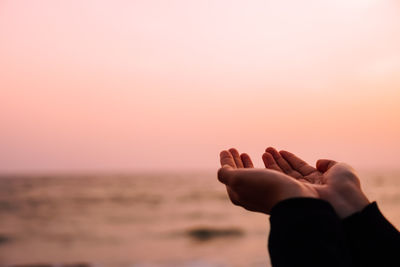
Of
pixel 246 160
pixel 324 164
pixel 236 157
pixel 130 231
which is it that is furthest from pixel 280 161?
pixel 130 231

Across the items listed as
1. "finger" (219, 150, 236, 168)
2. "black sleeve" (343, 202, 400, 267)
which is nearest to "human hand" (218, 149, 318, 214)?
"black sleeve" (343, 202, 400, 267)

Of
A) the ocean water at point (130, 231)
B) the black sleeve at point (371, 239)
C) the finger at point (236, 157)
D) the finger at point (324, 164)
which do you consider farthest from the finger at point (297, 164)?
the ocean water at point (130, 231)

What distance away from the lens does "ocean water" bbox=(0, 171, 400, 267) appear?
34.0ft

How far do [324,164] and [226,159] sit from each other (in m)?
0.66

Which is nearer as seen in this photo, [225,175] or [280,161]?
[225,175]

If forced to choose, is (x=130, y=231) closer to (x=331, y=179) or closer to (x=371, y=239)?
(x=331, y=179)

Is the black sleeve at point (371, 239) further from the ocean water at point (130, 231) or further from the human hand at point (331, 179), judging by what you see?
the ocean water at point (130, 231)

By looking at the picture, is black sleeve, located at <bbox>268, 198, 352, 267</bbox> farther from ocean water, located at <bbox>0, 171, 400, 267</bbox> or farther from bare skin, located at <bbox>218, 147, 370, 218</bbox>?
ocean water, located at <bbox>0, 171, 400, 267</bbox>

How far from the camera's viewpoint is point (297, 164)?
274cm

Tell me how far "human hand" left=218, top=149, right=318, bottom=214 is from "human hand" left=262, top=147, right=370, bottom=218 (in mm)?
108

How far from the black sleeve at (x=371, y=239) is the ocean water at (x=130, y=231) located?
306 inches

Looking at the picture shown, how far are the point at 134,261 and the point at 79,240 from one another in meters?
4.29

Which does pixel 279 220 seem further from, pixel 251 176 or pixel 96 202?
pixel 96 202

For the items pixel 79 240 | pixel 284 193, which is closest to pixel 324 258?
pixel 284 193
